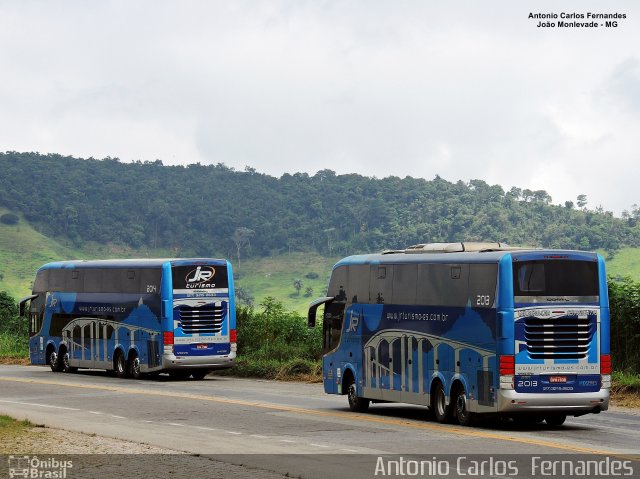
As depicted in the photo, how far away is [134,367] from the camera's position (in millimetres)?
44094

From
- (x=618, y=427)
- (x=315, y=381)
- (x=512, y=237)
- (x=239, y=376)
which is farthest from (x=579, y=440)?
(x=512, y=237)

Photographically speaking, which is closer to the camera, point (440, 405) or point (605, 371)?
point (605, 371)

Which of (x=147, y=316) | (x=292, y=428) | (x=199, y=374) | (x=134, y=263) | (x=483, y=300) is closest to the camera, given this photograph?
(x=483, y=300)

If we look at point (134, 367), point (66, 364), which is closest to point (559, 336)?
point (134, 367)

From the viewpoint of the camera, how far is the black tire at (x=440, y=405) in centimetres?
2608

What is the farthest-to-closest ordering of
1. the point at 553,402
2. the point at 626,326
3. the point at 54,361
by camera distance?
the point at 54,361, the point at 626,326, the point at 553,402

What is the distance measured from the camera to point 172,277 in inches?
1647

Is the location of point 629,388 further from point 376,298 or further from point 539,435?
point 539,435

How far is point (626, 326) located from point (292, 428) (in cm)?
1178

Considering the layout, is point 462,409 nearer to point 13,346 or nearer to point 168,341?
point 168,341

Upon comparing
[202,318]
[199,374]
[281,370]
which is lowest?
[199,374]

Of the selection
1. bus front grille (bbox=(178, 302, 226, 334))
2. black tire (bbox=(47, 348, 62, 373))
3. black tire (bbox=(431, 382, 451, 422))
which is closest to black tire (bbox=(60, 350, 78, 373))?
black tire (bbox=(47, 348, 62, 373))

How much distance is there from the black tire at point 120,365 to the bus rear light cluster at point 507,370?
2215 centimetres

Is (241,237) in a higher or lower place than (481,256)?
higher
